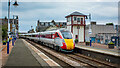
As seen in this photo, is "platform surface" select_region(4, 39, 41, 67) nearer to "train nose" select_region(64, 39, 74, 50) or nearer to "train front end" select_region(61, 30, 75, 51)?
"train front end" select_region(61, 30, 75, 51)

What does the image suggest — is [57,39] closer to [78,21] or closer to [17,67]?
[17,67]

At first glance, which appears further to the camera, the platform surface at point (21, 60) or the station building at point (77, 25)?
the station building at point (77, 25)

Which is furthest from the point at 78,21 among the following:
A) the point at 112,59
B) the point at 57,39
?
the point at 112,59

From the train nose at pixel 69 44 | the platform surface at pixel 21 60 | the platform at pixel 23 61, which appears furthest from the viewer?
the train nose at pixel 69 44

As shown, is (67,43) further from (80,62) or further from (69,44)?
(80,62)

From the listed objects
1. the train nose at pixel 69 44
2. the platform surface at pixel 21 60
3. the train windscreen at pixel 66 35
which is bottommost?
the platform surface at pixel 21 60

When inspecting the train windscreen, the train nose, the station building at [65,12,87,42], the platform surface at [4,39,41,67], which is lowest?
the platform surface at [4,39,41,67]

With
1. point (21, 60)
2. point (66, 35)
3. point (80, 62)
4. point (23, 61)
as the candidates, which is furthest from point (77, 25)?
point (23, 61)

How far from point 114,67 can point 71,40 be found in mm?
8672

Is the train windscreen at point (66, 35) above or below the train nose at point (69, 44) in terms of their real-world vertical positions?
above

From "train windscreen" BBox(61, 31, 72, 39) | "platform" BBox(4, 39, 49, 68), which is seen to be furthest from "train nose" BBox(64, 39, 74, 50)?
"platform" BBox(4, 39, 49, 68)

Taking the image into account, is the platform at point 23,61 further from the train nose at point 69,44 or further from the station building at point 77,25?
the station building at point 77,25

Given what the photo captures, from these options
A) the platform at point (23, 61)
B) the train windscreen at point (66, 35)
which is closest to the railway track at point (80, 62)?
the platform at point (23, 61)

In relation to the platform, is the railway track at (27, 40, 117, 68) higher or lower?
lower
